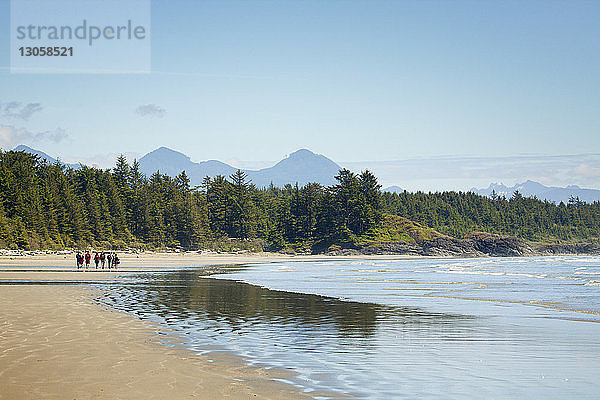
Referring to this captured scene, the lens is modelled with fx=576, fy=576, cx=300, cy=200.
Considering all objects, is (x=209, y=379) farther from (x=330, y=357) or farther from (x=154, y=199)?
(x=154, y=199)

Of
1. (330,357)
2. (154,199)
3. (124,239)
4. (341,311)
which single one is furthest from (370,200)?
(330,357)

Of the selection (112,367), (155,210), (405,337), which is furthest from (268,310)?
(155,210)

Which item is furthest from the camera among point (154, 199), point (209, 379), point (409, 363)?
point (154, 199)

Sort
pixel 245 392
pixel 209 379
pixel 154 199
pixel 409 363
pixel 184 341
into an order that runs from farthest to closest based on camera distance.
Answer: pixel 154 199 → pixel 184 341 → pixel 409 363 → pixel 209 379 → pixel 245 392

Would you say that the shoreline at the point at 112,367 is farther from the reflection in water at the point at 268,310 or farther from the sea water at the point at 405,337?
the reflection in water at the point at 268,310

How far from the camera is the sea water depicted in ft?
34.0

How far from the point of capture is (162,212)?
12425 cm

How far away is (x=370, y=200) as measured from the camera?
488 ft

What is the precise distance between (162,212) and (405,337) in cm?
11338

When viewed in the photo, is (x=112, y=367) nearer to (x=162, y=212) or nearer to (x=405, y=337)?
(x=405, y=337)

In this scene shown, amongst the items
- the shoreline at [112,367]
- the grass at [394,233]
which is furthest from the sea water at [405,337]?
the grass at [394,233]

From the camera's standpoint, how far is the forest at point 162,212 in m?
91.7

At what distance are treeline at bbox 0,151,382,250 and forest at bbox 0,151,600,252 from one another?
0.19 meters

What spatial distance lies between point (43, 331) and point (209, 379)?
7898 mm
